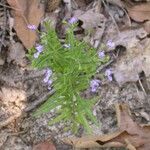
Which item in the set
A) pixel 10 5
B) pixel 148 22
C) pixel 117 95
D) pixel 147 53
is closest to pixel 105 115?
pixel 117 95

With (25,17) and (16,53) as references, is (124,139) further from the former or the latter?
(25,17)

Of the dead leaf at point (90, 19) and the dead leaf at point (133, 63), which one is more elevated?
the dead leaf at point (90, 19)

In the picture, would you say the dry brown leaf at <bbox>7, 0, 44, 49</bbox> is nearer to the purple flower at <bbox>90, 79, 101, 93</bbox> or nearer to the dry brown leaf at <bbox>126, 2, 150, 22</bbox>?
the purple flower at <bbox>90, 79, 101, 93</bbox>

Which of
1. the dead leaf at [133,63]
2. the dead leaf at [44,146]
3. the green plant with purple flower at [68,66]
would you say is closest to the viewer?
the green plant with purple flower at [68,66]

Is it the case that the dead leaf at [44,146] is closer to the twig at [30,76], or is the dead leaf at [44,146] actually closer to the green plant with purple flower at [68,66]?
the green plant with purple flower at [68,66]

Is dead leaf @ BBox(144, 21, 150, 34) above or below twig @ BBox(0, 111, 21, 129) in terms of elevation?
above

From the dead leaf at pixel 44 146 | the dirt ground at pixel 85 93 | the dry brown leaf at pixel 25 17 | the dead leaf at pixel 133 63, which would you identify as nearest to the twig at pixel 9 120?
the dirt ground at pixel 85 93

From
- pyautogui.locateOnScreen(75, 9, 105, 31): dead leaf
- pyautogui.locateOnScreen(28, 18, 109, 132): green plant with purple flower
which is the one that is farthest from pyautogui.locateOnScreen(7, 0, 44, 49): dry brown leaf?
pyautogui.locateOnScreen(28, 18, 109, 132): green plant with purple flower
